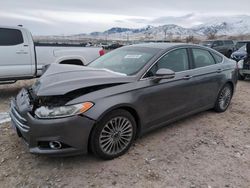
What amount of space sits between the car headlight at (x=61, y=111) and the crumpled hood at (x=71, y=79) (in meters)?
0.19

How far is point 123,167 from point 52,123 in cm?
108

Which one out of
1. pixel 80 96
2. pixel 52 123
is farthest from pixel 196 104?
pixel 52 123

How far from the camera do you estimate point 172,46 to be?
464 cm

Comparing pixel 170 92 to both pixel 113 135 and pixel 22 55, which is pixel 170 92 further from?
pixel 22 55

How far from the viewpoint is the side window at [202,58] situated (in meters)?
5.01

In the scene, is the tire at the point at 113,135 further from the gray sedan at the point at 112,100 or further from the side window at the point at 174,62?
the side window at the point at 174,62

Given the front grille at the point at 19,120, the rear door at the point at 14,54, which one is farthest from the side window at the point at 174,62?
the rear door at the point at 14,54

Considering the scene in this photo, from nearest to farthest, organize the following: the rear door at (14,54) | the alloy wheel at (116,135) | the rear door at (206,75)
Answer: the alloy wheel at (116,135)
the rear door at (206,75)
the rear door at (14,54)

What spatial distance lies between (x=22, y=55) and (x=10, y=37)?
1.71ft

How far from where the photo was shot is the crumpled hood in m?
3.39

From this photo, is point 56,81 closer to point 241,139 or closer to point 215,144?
point 215,144

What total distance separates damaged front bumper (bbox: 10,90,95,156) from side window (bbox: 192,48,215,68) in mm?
2592

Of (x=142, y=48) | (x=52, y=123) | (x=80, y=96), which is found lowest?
(x=52, y=123)

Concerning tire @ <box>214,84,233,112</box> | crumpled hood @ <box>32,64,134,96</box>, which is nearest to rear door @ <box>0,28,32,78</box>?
crumpled hood @ <box>32,64,134,96</box>
